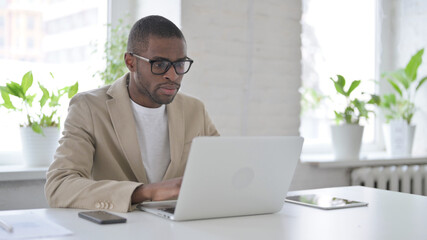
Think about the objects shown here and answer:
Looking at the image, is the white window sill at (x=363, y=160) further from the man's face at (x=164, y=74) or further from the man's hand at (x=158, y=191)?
the man's hand at (x=158, y=191)

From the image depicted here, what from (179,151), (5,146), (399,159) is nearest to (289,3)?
(399,159)

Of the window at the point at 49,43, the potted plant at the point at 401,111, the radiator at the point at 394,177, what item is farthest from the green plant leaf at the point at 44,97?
the potted plant at the point at 401,111

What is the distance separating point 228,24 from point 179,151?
1213 millimetres

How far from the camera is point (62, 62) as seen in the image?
310 centimetres

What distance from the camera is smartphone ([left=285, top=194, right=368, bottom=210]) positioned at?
1.85 metres

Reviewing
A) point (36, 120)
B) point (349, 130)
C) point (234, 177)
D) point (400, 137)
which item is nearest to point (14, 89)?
point (36, 120)

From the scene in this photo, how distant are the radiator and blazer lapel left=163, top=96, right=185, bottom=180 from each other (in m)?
1.87

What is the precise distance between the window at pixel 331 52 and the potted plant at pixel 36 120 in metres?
1.93

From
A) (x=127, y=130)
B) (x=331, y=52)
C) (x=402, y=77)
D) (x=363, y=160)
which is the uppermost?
(x=331, y=52)

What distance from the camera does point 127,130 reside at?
6.98ft

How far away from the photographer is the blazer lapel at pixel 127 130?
2.12 metres

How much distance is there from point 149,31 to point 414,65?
8.11 feet

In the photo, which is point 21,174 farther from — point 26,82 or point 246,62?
point 246,62

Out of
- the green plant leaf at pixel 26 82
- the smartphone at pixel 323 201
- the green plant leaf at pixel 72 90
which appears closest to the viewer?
the smartphone at pixel 323 201
